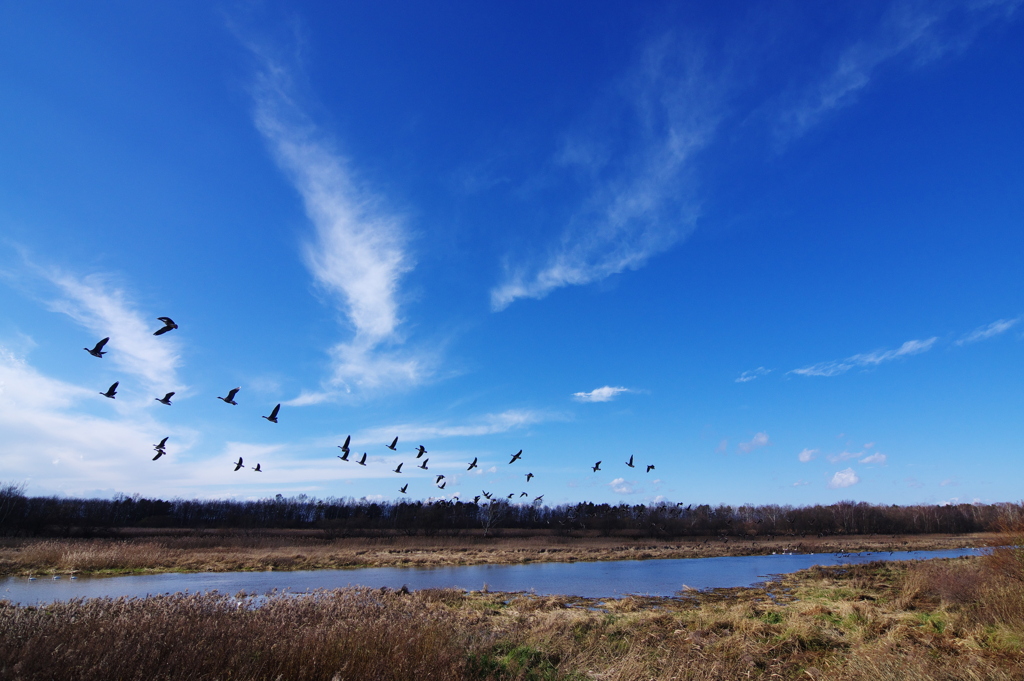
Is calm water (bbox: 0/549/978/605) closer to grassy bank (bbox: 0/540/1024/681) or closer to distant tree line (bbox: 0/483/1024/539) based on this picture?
grassy bank (bbox: 0/540/1024/681)

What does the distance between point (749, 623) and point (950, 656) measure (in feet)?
22.3

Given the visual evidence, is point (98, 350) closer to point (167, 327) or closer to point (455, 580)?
point (167, 327)

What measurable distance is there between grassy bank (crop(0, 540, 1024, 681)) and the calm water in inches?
611

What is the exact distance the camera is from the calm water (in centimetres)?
3214

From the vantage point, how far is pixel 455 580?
42.8 m

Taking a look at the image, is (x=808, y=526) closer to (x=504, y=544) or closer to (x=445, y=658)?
(x=504, y=544)

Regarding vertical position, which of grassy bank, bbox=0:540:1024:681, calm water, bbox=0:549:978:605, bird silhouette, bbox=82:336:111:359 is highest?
bird silhouette, bbox=82:336:111:359

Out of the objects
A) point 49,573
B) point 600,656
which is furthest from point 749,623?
point 49,573

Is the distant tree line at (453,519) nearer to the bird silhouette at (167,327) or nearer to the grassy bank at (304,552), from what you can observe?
the grassy bank at (304,552)

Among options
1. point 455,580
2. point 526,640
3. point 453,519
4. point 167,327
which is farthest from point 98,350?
point 453,519

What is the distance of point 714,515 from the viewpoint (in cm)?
15112

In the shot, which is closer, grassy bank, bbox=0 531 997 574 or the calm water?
the calm water

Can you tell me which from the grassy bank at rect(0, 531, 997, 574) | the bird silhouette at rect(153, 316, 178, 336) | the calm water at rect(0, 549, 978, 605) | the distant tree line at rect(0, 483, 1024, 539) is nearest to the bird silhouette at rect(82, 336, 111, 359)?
the bird silhouette at rect(153, 316, 178, 336)

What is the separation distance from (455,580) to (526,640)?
31.1 meters
